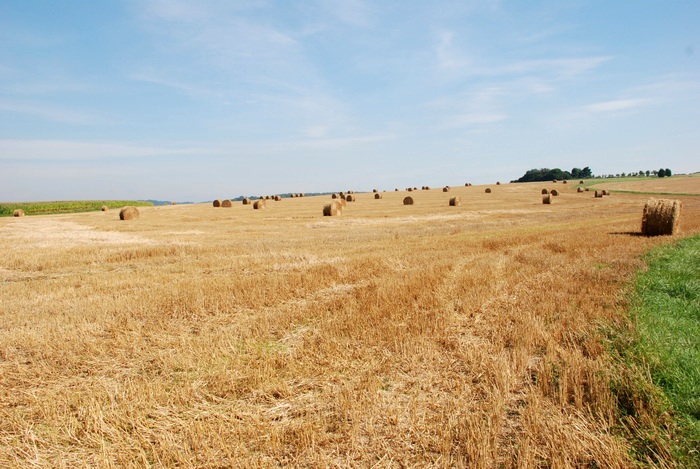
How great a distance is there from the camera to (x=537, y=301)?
712 cm

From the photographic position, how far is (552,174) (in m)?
125

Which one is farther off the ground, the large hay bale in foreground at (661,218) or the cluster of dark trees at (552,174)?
the cluster of dark trees at (552,174)

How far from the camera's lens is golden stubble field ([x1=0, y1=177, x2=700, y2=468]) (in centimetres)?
340

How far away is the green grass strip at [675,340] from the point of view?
3.42 metres

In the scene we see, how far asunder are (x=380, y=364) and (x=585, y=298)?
431 centimetres

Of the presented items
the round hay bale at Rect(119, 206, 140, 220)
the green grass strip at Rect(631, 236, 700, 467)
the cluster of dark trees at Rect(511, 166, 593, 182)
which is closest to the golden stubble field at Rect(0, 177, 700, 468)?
the green grass strip at Rect(631, 236, 700, 467)

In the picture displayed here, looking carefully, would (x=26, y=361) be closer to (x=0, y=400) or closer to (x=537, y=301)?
(x=0, y=400)

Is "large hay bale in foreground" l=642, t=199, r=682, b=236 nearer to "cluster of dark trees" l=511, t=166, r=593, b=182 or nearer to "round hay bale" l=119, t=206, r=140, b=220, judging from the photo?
Answer: "round hay bale" l=119, t=206, r=140, b=220

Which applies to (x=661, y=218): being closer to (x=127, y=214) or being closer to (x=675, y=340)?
(x=675, y=340)

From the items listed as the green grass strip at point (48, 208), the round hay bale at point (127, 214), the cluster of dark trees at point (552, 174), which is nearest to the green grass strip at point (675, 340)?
the round hay bale at point (127, 214)

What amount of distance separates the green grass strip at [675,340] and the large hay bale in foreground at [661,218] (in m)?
7.55

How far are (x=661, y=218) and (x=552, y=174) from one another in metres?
123

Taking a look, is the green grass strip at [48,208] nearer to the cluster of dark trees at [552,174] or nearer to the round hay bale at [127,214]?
the round hay bale at [127,214]

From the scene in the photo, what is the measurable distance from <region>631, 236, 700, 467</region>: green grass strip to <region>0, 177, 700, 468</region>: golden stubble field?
40 centimetres
